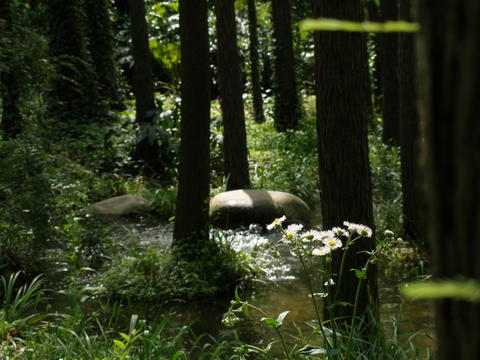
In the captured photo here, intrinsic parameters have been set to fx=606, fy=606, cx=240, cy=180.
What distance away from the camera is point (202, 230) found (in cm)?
729

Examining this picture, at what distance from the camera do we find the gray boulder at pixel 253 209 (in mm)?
9305

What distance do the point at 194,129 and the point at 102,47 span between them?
11257mm

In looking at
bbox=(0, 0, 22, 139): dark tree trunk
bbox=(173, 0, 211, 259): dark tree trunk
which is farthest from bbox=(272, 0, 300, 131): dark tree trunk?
bbox=(0, 0, 22, 139): dark tree trunk

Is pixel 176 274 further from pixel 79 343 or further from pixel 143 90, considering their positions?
pixel 143 90

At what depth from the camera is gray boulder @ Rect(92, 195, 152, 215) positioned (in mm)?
10164

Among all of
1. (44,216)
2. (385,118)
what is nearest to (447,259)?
(44,216)

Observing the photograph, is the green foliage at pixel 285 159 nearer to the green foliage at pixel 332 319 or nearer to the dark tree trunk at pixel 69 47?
the dark tree trunk at pixel 69 47

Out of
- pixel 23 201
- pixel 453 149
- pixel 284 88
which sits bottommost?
pixel 23 201

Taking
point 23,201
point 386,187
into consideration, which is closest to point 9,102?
point 23,201

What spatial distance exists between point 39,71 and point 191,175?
84.3 inches

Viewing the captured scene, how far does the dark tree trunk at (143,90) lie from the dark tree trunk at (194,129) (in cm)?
511

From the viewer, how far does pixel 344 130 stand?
405cm

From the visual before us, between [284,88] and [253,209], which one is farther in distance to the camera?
[284,88]

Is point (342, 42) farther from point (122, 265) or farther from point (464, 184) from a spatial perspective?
point (122, 265)
